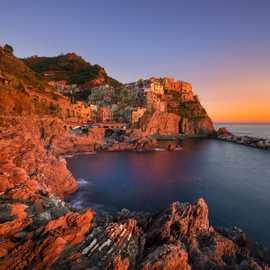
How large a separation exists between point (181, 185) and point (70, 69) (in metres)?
164

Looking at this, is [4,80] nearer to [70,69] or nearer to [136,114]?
[136,114]

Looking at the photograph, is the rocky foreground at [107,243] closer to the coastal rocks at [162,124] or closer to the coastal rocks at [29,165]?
the coastal rocks at [29,165]

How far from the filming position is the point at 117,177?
34688mm

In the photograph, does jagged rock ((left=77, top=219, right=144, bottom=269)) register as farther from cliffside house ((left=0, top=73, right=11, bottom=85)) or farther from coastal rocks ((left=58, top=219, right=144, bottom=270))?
cliffside house ((left=0, top=73, right=11, bottom=85))

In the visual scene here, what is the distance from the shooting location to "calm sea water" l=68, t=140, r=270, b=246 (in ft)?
71.1

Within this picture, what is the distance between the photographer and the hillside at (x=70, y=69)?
5950 inches

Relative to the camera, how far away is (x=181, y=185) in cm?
3038

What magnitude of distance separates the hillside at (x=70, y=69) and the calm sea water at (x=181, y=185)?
109247 millimetres

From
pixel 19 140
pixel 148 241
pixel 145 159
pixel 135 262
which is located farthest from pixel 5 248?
pixel 145 159

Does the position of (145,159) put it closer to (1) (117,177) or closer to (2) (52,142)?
(1) (117,177)

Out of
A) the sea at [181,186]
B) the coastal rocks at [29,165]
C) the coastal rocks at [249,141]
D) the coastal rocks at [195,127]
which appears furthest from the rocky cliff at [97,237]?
the coastal rocks at [195,127]

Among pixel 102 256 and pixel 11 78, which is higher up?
pixel 11 78

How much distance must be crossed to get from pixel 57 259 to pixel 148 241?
19.5ft

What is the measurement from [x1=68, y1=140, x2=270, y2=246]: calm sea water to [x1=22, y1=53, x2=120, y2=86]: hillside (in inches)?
4301
